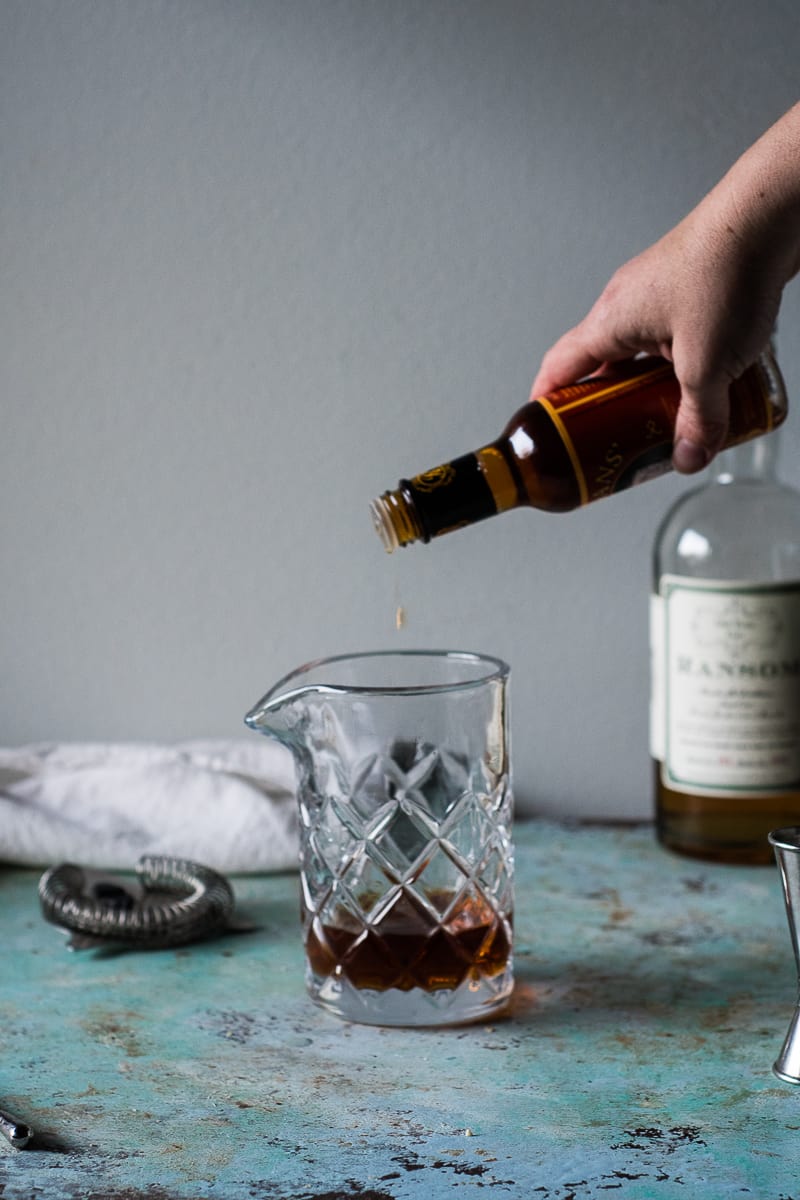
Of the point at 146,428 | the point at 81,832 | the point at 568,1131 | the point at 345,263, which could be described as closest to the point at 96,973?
the point at 81,832

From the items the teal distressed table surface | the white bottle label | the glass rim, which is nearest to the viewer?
the teal distressed table surface

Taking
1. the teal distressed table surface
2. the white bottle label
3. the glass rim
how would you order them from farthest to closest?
the white bottle label → the glass rim → the teal distressed table surface

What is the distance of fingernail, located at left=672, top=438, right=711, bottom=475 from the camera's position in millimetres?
865

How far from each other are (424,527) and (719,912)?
0.38 m

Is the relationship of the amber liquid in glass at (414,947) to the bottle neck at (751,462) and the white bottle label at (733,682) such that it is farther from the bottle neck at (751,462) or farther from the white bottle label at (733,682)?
the bottle neck at (751,462)

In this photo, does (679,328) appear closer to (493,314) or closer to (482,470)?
(482,470)

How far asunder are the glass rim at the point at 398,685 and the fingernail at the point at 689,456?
0.59ft

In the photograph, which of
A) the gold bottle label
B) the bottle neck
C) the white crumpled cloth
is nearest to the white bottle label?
the bottle neck

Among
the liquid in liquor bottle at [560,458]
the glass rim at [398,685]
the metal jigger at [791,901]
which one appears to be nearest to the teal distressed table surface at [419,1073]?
the metal jigger at [791,901]

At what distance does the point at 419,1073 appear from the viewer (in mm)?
730

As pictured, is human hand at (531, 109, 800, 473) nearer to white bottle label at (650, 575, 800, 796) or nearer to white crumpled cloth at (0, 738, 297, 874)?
white bottle label at (650, 575, 800, 796)

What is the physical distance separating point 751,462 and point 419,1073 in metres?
0.61

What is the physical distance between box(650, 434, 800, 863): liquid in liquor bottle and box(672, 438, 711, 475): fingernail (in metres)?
0.21

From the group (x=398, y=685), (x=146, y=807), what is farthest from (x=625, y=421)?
(x=146, y=807)
